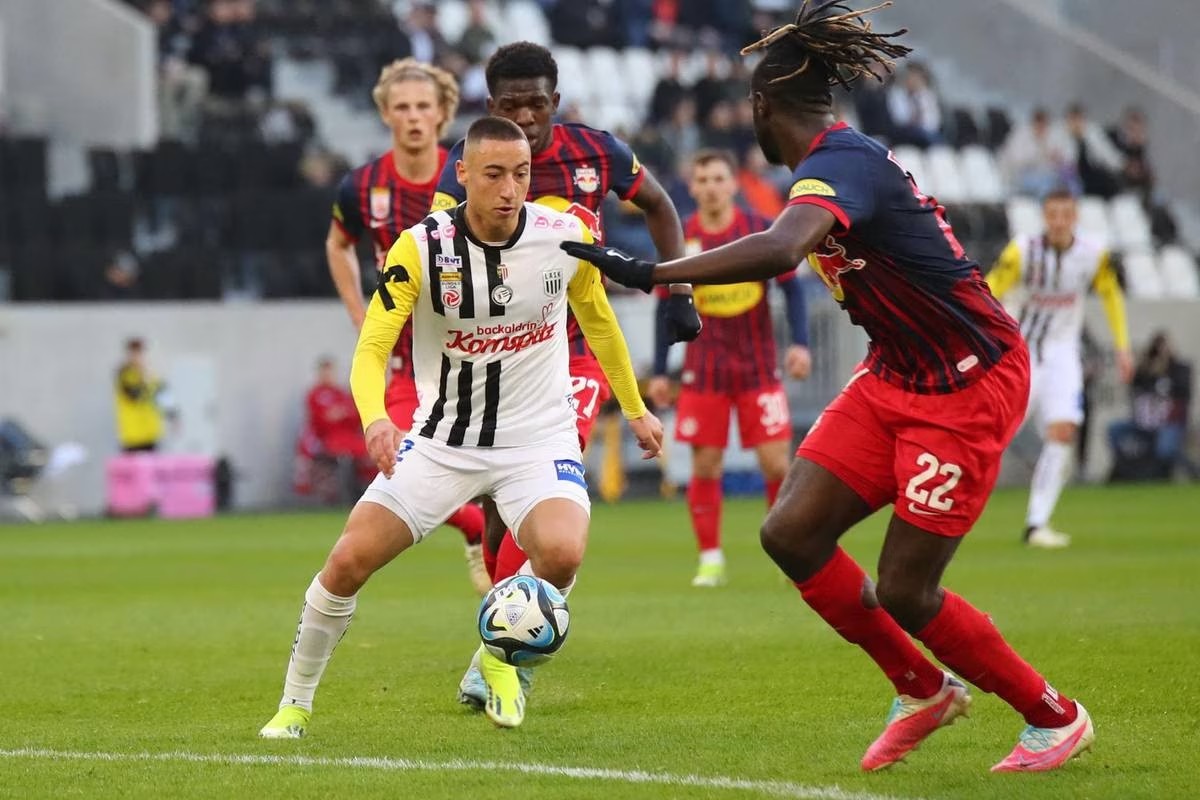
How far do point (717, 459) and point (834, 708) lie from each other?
5168 mm

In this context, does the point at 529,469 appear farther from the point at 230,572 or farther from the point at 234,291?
the point at 234,291

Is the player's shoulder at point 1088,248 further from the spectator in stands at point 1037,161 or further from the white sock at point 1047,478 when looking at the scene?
the spectator in stands at point 1037,161

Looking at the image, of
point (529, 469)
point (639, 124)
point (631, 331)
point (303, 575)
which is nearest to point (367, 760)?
point (529, 469)

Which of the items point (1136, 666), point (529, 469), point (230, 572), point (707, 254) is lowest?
point (230, 572)

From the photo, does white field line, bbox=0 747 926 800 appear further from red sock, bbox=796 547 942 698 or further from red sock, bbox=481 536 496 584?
red sock, bbox=481 536 496 584

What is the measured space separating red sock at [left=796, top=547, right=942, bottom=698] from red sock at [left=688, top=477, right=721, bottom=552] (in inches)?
237

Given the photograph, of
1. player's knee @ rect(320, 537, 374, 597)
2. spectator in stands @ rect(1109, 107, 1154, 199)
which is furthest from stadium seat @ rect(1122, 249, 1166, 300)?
player's knee @ rect(320, 537, 374, 597)

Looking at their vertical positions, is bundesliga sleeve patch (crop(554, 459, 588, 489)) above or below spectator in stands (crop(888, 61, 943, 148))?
below

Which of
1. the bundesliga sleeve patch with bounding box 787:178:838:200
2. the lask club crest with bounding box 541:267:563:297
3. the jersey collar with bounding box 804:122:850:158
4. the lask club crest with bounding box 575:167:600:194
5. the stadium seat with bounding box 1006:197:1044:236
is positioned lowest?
the stadium seat with bounding box 1006:197:1044:236

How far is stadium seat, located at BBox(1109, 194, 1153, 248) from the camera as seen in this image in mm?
29391

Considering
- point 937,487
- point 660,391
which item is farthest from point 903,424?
point 660,391

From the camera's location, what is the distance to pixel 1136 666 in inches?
323

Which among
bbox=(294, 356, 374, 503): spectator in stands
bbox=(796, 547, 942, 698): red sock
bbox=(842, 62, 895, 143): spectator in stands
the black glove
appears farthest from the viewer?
bbox=(842, 62, 895, 143): spectator in stands

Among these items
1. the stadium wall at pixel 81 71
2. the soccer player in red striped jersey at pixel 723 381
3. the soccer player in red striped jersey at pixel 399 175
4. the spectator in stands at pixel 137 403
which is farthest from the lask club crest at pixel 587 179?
the stadium wall at pixel 81 71
